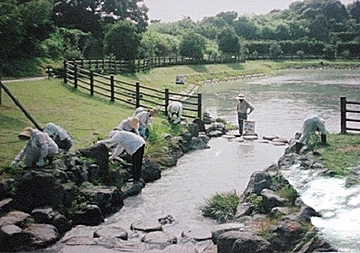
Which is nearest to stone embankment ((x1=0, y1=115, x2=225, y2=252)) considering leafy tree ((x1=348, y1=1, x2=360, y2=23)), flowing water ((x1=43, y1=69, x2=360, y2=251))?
flowing water ((x1=43, y1=69, x2=360, y2=251))

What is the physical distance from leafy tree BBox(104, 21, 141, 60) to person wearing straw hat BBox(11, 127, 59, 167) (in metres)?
26.6

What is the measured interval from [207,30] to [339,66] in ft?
103

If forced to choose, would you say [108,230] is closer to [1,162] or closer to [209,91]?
[1,162]

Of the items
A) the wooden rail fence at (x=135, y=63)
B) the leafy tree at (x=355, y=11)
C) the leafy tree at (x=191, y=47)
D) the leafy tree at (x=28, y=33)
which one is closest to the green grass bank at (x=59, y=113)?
the leafy tree at (x=28, y=33)

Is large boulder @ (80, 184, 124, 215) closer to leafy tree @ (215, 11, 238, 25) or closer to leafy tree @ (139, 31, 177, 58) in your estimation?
leafy tree @ (139, 31, 177, 58)

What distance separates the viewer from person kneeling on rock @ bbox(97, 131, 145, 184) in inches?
449

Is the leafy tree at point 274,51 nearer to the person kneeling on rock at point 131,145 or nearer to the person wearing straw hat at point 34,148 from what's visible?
the person kneeling on rock at point 131,145

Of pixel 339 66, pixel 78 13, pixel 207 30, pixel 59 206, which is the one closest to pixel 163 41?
pixel 78 13

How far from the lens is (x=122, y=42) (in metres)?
36.4

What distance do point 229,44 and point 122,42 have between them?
109ft

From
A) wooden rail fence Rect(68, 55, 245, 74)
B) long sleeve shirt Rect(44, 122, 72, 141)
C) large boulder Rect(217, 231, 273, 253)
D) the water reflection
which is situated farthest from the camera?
wooden rail fence Rect(68, 55, 245, 74)

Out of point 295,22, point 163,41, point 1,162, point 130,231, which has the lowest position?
point 130,231

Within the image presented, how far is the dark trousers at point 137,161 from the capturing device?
467 inches

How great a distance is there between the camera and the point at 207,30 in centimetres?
9831
